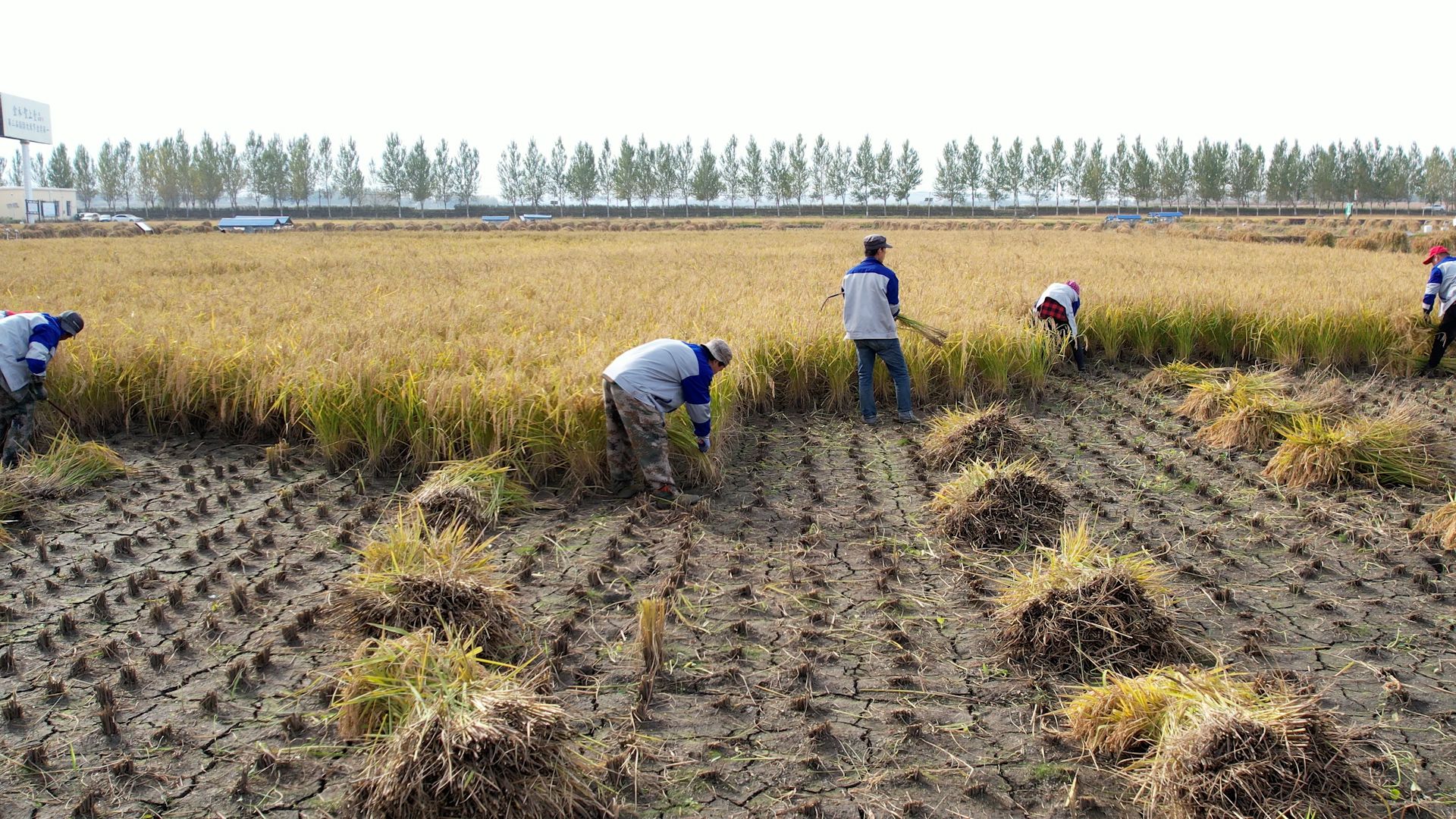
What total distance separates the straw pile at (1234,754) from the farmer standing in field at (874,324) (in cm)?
499

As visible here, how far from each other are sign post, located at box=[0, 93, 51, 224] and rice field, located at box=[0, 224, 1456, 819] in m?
72.2

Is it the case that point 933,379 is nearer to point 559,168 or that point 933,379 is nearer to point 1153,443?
point 1153,443

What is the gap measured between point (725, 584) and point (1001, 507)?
177 cm

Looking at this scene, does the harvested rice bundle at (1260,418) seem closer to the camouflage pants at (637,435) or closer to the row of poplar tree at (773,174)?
the camouflage pants at (637,435)

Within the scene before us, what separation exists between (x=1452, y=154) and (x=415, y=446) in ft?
358

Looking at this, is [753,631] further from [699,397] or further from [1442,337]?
[1442,337]

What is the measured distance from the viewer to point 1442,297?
390 inches

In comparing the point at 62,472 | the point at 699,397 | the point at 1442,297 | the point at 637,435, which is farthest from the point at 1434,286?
the point at 62,472

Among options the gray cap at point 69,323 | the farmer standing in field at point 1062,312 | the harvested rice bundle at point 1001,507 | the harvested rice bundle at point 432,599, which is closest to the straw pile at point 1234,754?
the harvested rice bundle at point 1001,507

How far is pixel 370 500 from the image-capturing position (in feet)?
19.2

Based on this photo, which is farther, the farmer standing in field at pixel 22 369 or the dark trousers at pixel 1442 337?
the dark trousers at pixel 1442 337

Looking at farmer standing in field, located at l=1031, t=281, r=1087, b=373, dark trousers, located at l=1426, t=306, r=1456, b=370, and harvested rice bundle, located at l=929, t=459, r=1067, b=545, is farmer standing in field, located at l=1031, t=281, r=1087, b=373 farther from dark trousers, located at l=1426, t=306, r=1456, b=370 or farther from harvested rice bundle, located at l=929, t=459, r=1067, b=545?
harvested rice bundle, located at l=929, t=459, r=1067, b=545

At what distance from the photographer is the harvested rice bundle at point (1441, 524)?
5.18m

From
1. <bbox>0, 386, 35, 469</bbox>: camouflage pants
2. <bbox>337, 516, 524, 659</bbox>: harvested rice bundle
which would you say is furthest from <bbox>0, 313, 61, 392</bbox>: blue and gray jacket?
<bbox>337, 516, 524, 659</bbox>: harvested rice bundle
